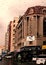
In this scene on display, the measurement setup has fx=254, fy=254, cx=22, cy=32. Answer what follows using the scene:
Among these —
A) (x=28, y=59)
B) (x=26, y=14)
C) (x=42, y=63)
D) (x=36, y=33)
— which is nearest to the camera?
(x=42, y=63)

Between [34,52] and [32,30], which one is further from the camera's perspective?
[32,30]

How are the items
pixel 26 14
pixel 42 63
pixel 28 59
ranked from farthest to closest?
pixel 26 14 → pixel 28 59 → pixel 42 63

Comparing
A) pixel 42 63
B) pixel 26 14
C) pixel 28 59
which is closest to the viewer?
pixel 42 63

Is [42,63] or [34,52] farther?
[34,52]

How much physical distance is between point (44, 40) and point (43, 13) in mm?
10087

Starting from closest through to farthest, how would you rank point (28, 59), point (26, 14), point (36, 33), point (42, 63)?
point (42, 63) → point (28, 59) → point (36, 33) → point (26, 14)

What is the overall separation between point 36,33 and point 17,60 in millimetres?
64159

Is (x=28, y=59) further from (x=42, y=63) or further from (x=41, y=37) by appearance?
(x=41, y=37)

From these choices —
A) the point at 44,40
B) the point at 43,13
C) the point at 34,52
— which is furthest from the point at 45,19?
the point at 34,52

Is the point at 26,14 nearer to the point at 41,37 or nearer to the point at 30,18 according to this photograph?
the point at 30,18

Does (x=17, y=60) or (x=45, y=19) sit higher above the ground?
(x=45, y=19)

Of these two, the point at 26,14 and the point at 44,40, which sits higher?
the point at 26,14

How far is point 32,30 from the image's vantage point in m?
85.8

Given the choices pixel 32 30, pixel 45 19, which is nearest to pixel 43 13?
pixel 45 19
